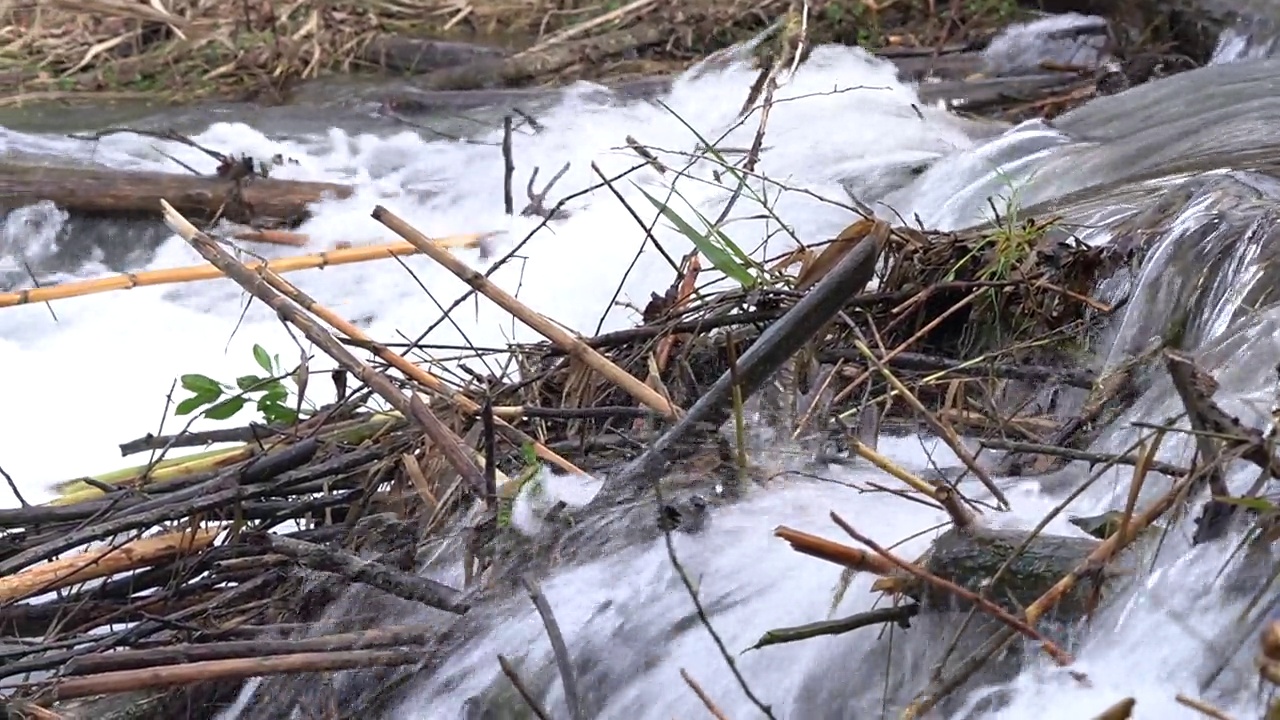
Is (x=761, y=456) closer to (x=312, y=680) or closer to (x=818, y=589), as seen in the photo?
(x=818, y=589)

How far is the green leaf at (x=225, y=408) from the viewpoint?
7.39 feet

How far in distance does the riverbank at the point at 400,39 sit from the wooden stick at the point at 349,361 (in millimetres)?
4855

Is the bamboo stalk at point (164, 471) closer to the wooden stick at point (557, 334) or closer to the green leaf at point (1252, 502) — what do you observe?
the wooden stick at point (557, 334)

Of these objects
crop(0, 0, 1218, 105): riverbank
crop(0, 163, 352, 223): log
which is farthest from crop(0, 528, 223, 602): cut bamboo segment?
crop(0, 0, 1218, 105): riverbank

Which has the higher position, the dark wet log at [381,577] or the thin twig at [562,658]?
the thin twig at [562,658]

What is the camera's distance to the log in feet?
16.5

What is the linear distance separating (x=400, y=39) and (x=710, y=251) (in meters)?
6.19

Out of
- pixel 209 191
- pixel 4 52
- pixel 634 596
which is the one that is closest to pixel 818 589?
pixel 634 596

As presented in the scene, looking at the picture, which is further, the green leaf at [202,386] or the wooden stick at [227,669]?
the green leaf at [202,386]

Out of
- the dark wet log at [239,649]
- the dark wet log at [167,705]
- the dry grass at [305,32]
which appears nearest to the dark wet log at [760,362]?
the dark wet log at [239,649]

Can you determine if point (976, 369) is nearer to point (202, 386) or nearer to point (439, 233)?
point (202, 386)

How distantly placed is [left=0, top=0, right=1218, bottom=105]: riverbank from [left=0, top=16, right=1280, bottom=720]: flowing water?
1.90 feet

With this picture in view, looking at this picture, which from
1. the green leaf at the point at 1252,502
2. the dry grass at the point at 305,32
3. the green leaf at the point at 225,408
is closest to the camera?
the green leaf at the point at 1252,502

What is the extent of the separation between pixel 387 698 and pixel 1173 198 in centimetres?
195
